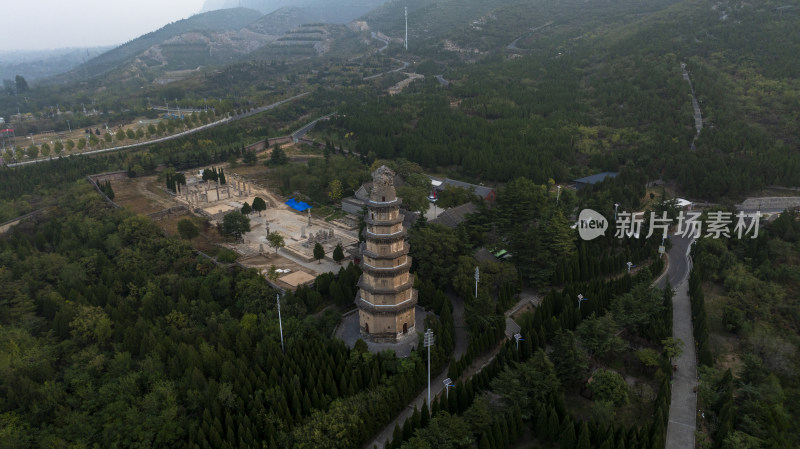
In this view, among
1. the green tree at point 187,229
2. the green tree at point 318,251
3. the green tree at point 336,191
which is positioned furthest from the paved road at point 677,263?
the green tree at point 187,229

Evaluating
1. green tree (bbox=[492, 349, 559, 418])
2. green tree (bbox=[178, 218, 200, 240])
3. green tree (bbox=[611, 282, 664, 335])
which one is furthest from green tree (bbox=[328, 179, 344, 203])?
green tree (bbox=[492, 349, 559, 418])

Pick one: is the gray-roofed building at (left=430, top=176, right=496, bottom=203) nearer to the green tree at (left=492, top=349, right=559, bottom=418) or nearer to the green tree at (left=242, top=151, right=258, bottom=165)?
the green tree at (left=492, top=349, right=559, bottom=418)

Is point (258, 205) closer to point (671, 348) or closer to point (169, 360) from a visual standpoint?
point (169, 360)

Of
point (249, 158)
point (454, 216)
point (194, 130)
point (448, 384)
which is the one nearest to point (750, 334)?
point (448, 384)

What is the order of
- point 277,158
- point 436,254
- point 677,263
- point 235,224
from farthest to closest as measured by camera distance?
point 277,158 < point 235,224 < point 677,263 < point 436,254

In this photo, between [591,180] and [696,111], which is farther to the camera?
[696,111]

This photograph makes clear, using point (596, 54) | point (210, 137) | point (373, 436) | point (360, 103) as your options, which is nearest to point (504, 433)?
point (373, 436)

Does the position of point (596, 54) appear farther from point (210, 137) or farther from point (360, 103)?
point (210, 137)
